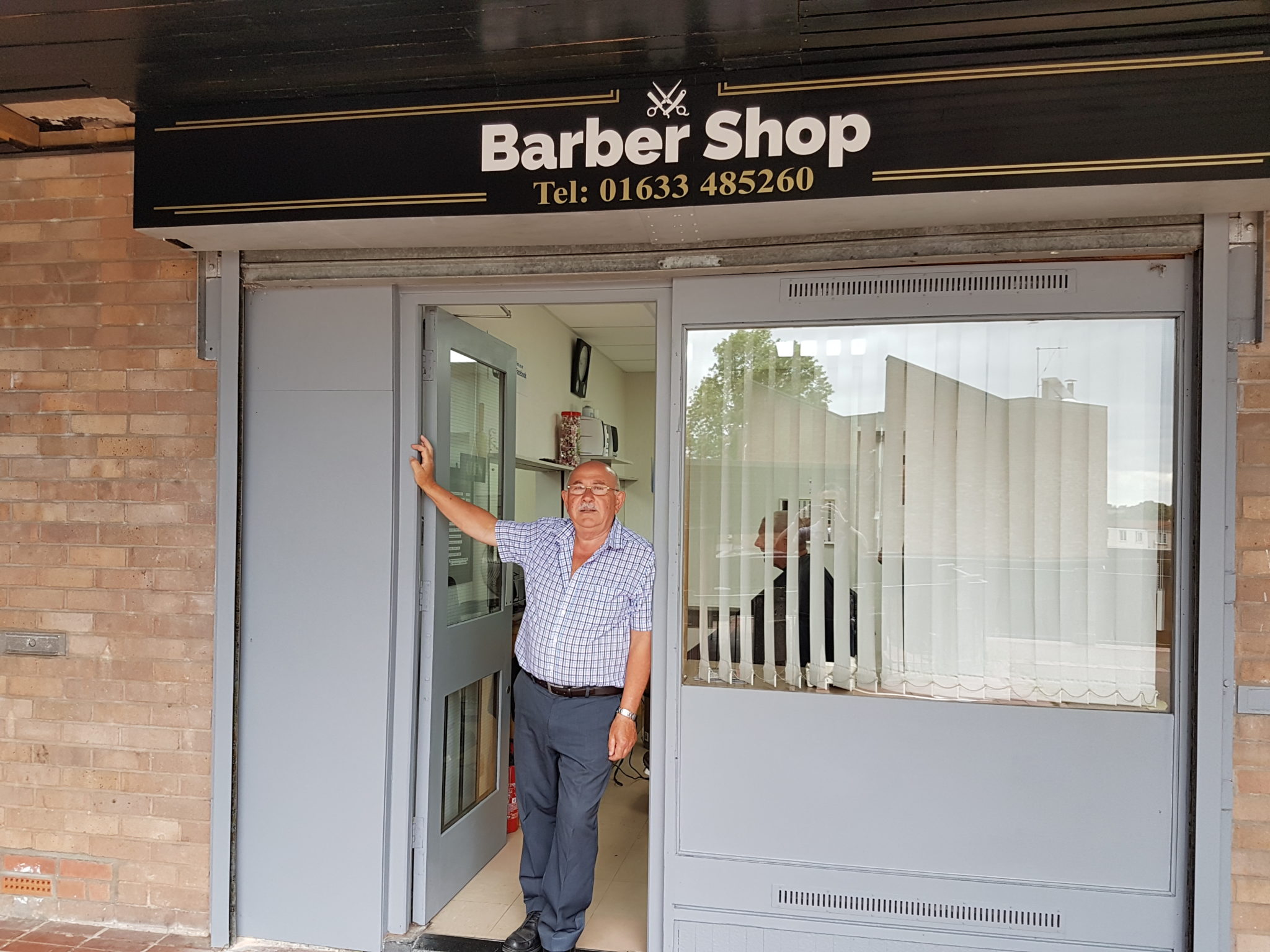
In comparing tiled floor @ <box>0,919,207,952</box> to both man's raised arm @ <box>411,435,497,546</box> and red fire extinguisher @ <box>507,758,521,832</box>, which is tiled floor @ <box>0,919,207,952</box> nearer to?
red fire extinguisher @ <box>507,758,521,832</box>

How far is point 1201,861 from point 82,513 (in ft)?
13.3

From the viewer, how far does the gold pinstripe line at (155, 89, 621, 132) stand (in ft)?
9.26

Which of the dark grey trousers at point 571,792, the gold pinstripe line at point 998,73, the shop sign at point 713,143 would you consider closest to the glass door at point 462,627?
the dark grey trousers at point 571,792

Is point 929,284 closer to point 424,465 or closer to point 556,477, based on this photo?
point 424,465

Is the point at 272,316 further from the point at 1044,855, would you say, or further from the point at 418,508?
the point at 1044,855

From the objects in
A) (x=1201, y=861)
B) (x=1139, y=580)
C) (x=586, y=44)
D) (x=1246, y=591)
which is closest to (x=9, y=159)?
(x=586, y=44)

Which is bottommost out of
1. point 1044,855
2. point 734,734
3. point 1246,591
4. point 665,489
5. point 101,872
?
point 101,872

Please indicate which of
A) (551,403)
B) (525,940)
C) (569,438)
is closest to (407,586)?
(525,940)

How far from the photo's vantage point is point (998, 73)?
258 cm

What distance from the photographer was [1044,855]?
2.89 meters

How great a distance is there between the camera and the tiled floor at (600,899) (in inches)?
134

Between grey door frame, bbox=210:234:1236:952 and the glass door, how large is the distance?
0.37 feet

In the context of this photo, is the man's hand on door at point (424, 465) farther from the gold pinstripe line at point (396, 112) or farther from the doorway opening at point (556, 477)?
the gold pinstripe line at point (396, 112)

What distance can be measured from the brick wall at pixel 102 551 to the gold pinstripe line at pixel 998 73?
2246mm
